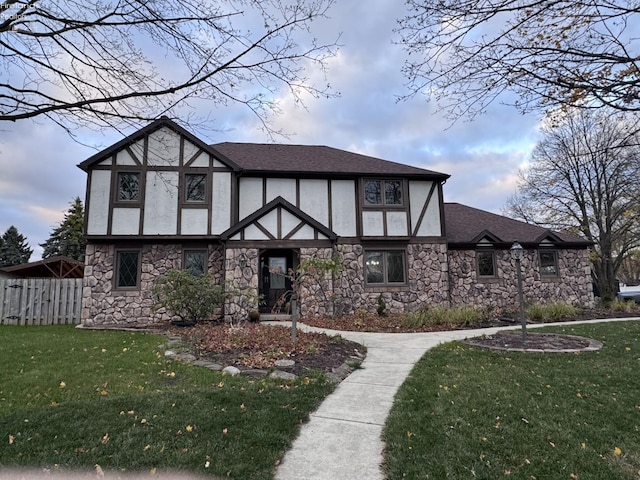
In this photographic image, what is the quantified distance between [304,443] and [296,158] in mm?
13034

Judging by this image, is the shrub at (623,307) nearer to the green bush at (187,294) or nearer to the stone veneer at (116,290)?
the green bush at (187,294)

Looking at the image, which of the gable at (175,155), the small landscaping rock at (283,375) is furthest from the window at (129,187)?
the small landscaping rock at (283,375)

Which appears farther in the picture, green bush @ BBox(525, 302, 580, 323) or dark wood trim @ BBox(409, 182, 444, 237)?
dark wood trim @ BBox(409, 182, 444, 237)

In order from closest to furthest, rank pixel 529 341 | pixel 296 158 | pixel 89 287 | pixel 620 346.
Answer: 1. pixel 620 346
2. pixel 529 341
3. pixel 89 287
4. pixel 296 158

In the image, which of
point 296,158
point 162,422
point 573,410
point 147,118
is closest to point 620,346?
point 573,410

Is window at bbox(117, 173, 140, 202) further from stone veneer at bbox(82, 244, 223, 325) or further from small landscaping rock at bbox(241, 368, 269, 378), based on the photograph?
small landscaping rock at bbox(241, 368, 269, 378)

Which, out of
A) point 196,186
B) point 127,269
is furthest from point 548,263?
point 127,269

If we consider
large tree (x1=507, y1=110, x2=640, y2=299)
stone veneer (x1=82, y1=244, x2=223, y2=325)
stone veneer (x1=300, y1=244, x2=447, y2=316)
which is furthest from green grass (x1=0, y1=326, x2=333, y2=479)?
large tree (x1=507, y1=110, x2=640, y2=299)

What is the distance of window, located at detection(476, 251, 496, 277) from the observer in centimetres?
1475

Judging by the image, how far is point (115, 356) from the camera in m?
6.53

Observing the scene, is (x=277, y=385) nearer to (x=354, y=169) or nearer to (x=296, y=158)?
(x=354, y=169)

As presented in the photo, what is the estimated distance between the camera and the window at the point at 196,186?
12.7 meters

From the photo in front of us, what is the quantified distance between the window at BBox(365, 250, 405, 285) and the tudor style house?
40mm

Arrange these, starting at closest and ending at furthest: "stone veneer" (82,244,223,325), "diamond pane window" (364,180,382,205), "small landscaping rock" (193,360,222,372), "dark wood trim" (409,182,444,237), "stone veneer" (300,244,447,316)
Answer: "small landscaping rock" (193,360,222,372) < "stone veneer" (82,244,223,325) < "stone veneer" (300,244,447,316) < "diamond pane window" (364,180,382,205) < "dark wood trim" (409,182,444,237)
